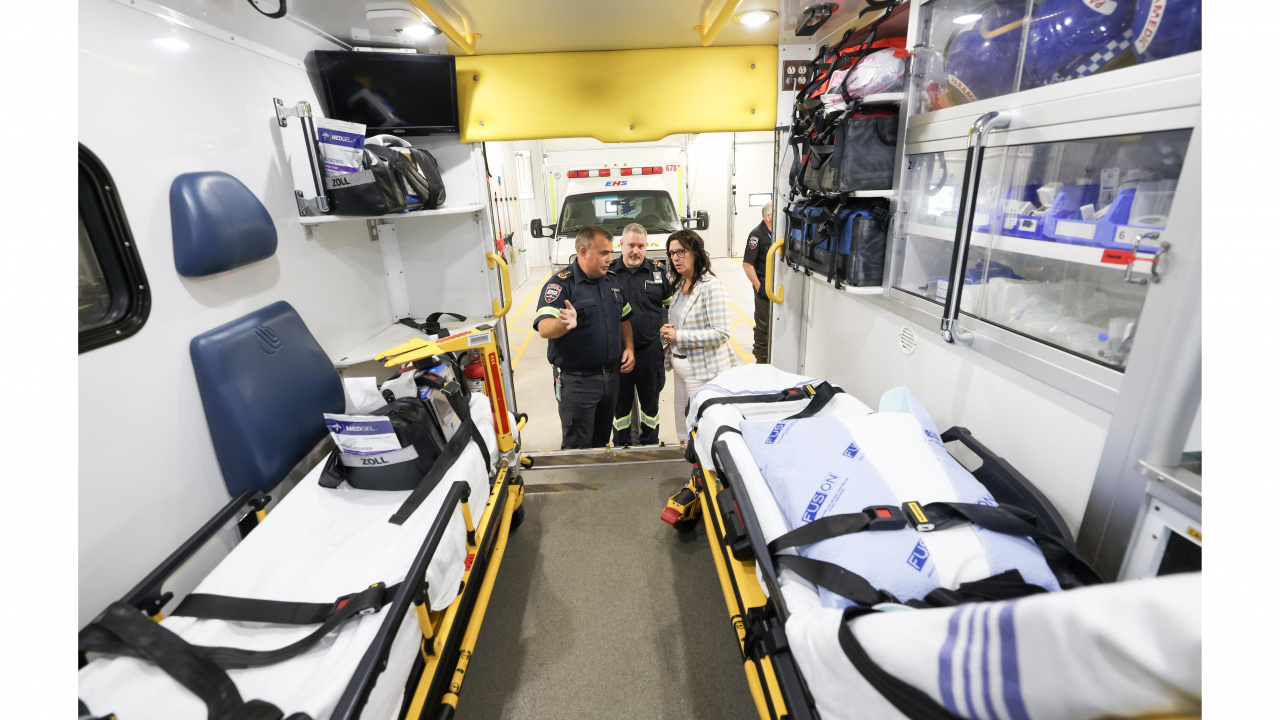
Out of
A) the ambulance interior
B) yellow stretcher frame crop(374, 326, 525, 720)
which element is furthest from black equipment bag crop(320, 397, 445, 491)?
yellow stretcher frame crop(374, 326, 525, 720)

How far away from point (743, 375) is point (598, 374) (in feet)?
4.75

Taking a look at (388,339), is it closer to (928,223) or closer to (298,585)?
(298,585)

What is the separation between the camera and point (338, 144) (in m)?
2.92

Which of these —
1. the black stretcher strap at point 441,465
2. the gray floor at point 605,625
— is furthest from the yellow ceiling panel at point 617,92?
the gray floor at point 605,625

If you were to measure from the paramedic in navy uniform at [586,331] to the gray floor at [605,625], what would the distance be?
0.75 m

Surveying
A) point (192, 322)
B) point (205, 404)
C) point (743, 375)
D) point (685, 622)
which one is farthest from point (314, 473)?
point (743, 375)

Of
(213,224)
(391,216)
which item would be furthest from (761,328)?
(213,224)

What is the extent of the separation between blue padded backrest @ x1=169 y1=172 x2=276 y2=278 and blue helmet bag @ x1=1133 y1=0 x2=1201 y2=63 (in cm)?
332

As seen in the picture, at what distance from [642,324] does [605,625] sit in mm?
2179

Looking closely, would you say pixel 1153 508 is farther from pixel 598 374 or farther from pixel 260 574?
pixel 598 374

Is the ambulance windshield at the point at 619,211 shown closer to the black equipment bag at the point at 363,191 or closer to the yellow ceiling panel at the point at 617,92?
the yellow ceiling panel at the point at 617,92

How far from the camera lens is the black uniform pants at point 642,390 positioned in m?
4.01

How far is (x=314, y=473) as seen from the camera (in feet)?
7.09

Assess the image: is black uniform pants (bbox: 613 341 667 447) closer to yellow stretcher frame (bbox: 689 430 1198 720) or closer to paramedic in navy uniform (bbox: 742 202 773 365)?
paramedic in navy uniform (bbox: 742 202 773 365)
